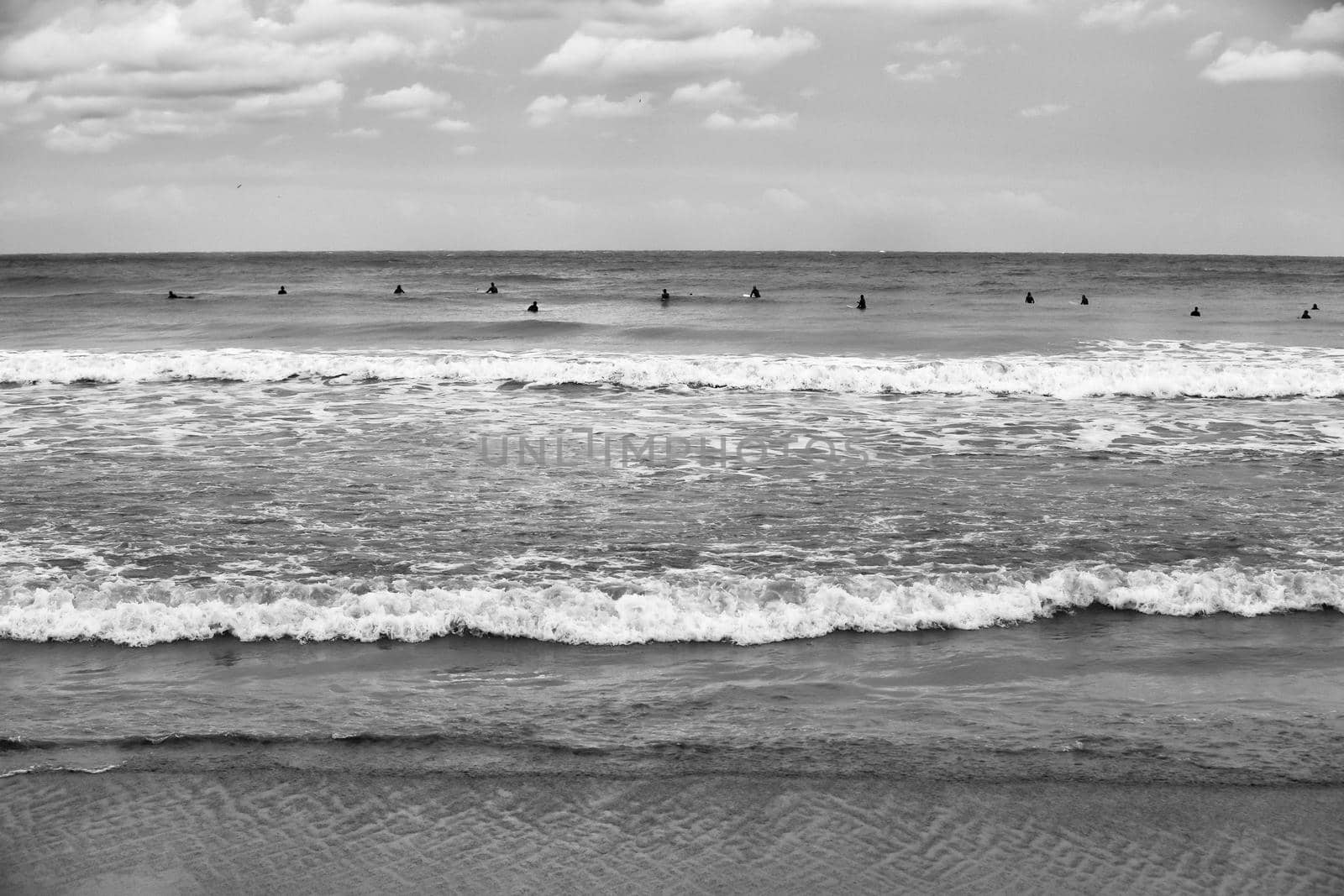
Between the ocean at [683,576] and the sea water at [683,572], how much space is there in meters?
0.04

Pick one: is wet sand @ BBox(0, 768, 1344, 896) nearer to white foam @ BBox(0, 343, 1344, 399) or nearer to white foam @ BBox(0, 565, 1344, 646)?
white foam @ BBox(0, 565, 1344, 646)

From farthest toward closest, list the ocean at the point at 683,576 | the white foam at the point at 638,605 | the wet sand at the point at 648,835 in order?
1. the white foam at the point at 638,605
2. the ocean at the point at 683,576
3. the wet sand at the point at 648,835

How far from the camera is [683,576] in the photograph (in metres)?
8.25

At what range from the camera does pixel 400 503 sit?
34.6 ft

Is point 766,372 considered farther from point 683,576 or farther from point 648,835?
point 648,835

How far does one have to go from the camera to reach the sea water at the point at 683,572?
18.7 feet

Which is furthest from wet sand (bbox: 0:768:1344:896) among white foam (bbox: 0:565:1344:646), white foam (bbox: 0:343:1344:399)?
white foam (bbox: 0:343:1344:399)

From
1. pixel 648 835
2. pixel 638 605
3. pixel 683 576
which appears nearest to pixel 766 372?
pixel 683 576

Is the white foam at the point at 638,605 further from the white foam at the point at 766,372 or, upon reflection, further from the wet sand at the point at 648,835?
the white foam at the point at 766,372

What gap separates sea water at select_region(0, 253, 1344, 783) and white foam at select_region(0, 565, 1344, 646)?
3 cm

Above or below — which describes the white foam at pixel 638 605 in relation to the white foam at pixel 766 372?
below

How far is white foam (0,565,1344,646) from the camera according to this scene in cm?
718

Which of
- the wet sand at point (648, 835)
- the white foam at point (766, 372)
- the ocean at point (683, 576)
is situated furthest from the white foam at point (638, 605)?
the white foam at point (766, 372)

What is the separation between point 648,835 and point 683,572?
144 inches
